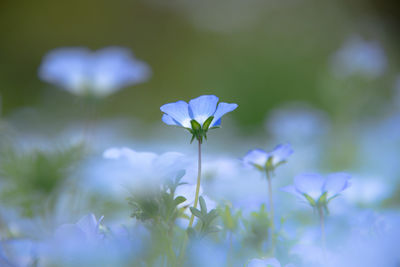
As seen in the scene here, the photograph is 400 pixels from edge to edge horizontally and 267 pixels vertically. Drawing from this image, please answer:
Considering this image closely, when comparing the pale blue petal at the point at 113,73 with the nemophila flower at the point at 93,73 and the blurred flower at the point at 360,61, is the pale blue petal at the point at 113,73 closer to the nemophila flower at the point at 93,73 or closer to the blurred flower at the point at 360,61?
the nemophila flower at the point at 93,73

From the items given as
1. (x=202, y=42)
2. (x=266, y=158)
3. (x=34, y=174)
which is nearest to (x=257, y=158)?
(x=266, y=158)

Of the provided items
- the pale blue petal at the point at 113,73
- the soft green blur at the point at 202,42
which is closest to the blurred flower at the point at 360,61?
the soft green blur at the point at 202,42

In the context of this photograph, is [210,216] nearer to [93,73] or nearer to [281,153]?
[281,153]

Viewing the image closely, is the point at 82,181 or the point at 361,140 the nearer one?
the point at 82,181

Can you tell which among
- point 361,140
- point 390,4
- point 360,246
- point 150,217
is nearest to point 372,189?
point 360,246

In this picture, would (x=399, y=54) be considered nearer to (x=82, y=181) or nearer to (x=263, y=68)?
(x=263, y=68)
